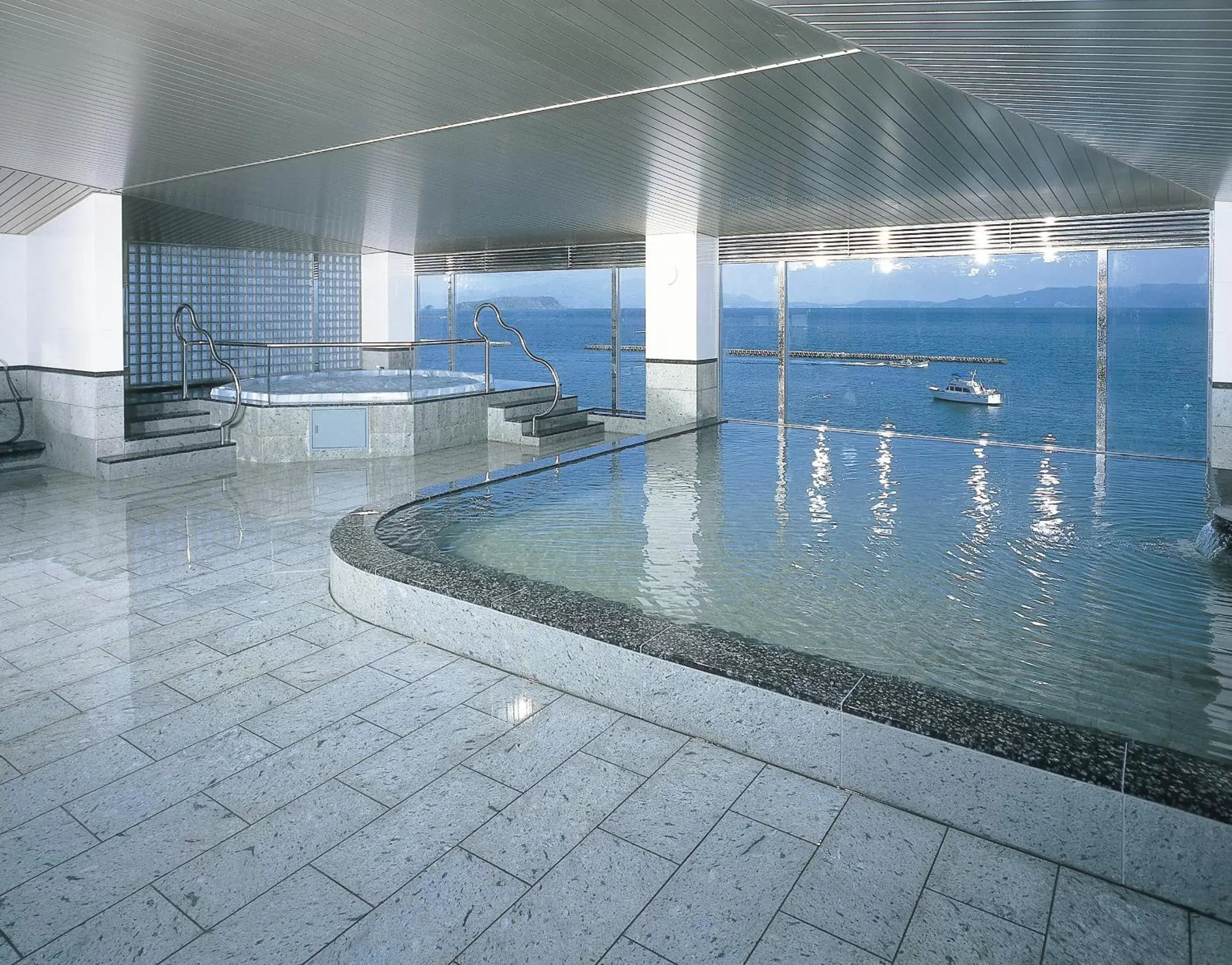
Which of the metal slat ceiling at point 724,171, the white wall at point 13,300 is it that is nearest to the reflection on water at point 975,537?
the metal slat ceiling at point 724,171

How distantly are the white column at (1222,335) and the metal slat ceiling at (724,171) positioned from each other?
43 cm

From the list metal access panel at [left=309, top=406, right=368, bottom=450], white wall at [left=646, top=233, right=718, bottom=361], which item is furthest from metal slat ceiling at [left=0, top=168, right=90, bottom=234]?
white wall at [left=646, top=233, right=718, bottom=361]

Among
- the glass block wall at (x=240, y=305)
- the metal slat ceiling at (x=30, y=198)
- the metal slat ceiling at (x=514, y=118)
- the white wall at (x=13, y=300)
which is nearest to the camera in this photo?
the metal slat ceiling at (x=514, y=118)

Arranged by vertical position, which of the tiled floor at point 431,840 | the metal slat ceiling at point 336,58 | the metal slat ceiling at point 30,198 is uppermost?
the metal slat ceiling at point 30,198

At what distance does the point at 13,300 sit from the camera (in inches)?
381

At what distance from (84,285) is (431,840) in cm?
826

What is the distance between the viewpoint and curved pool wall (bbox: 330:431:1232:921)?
2.46 metres

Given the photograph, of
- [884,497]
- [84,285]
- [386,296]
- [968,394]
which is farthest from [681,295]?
[968,394]

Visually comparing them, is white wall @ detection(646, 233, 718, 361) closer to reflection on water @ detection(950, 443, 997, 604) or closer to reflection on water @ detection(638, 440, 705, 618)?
reflection on water @ detection(638, 440, 705, 618)

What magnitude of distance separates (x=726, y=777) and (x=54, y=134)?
20.7 ft

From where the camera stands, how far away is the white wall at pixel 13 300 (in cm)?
953

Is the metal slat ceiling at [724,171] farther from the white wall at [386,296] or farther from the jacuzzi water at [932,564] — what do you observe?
the white wall at [386,296]

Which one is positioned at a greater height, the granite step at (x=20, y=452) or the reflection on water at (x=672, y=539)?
the granite step at (x=20, y=452)

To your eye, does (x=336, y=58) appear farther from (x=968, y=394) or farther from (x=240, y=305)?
(x=968, y=394)
